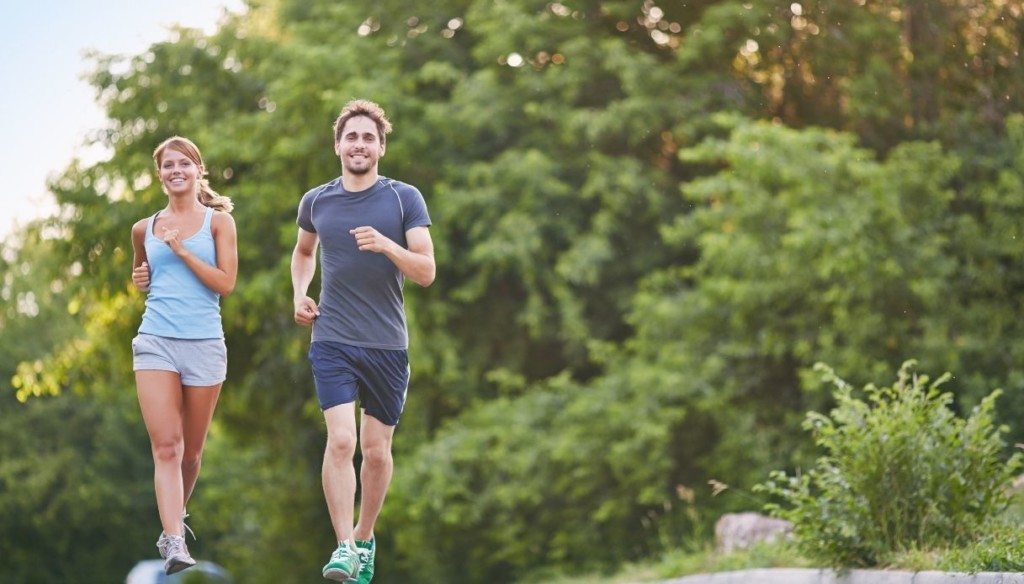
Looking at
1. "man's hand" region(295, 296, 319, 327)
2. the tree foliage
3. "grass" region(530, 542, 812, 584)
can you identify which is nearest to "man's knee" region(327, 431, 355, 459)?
"man's hand" region(295, 296, 319, 327)

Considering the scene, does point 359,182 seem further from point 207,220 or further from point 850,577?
point 850,577

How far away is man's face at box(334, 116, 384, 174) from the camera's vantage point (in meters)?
6.73

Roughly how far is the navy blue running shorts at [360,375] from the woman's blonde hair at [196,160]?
2.41 ft

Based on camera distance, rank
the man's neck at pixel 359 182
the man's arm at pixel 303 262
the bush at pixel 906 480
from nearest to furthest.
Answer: the man's neck at pixel 359 182
the man's arm at pixel 303 262
the bush at pixel 906 480

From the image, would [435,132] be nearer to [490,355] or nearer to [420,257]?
[490,355]

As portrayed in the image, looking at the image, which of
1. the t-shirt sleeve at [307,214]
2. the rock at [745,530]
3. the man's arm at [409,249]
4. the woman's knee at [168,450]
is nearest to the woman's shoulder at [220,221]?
the t-shirt sleeve at [307,214]

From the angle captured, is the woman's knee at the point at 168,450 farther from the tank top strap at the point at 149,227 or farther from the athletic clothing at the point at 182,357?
the tank top strap at the point at 149,227

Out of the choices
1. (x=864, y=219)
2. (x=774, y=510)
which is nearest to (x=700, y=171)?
(x=864, y=219)

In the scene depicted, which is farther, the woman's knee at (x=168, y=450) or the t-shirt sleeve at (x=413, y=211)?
the t-shirt sleeve at (x=413, y=211)

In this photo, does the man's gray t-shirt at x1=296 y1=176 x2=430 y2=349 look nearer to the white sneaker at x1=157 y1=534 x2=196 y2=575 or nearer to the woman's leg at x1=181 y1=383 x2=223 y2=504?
the woman's leg at x1=181 y1=383 x2=223 y2=504

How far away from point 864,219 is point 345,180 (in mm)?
11077

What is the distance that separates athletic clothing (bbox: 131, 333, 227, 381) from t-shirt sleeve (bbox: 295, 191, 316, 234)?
28.4 inches

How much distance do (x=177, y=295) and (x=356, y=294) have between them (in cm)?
77

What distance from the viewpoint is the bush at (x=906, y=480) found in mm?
8516
